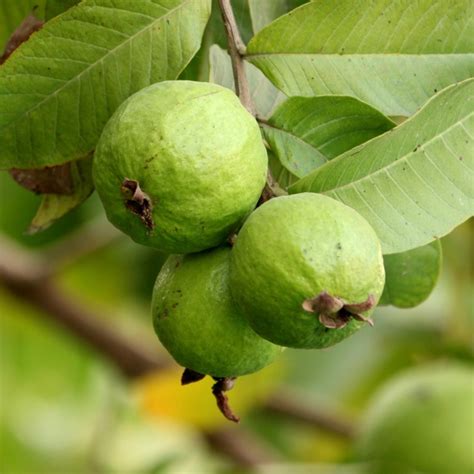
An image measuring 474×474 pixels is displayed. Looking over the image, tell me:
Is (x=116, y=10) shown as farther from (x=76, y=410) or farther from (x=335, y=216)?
(x=76, y=410)

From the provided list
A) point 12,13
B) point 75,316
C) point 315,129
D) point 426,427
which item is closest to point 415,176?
point 315,129

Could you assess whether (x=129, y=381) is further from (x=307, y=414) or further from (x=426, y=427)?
(x=426, y=427)

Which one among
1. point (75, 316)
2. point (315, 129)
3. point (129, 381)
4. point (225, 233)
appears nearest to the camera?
point (225, 233)

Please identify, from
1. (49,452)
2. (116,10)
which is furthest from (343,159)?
(49,452)

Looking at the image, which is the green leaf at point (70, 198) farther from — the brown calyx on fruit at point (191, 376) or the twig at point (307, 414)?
the twig at point (307, 414)

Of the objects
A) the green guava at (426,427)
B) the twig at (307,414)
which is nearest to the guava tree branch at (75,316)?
the twig at (307,414)

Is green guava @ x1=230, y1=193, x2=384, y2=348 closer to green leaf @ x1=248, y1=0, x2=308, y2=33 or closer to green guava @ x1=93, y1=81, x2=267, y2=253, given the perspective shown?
green guava @ x1=93, y1=81, x2=267, y2=253
